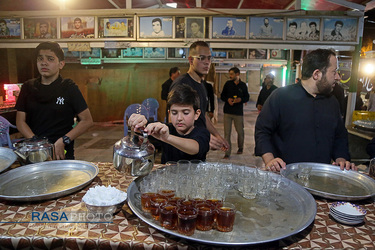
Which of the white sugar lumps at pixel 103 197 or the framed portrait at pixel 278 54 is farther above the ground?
the framed portrait at pixel 278 54

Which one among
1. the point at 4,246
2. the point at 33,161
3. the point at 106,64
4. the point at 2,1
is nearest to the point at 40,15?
the point at 2,1

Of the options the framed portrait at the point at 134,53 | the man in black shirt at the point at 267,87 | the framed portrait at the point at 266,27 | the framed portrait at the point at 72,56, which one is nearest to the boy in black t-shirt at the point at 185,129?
the framed portrait at the point at 266,27

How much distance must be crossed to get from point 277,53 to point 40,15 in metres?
11.6

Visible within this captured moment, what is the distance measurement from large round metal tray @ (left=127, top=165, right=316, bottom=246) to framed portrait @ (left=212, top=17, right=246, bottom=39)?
3.39 meters

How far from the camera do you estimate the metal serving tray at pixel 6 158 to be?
1.96 meters

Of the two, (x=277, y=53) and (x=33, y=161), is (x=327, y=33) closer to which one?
(x=33, y=161)

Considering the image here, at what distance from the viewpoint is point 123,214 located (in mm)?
1395

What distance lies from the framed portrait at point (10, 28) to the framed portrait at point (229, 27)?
3542 millimetres

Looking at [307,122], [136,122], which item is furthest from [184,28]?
[136,122]

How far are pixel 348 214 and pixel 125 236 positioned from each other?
1086mm

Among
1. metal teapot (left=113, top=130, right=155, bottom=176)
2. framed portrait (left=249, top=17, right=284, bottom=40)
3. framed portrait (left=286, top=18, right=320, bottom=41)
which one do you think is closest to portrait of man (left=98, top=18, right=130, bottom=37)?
framed portrait (left=249, top=17, right=284, bottom=40)

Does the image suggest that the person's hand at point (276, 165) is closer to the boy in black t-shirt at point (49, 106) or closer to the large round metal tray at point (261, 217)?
the large round metal tray at point (261, 217)

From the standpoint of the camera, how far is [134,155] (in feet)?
4.87

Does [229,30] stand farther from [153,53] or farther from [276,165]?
[153,53]
